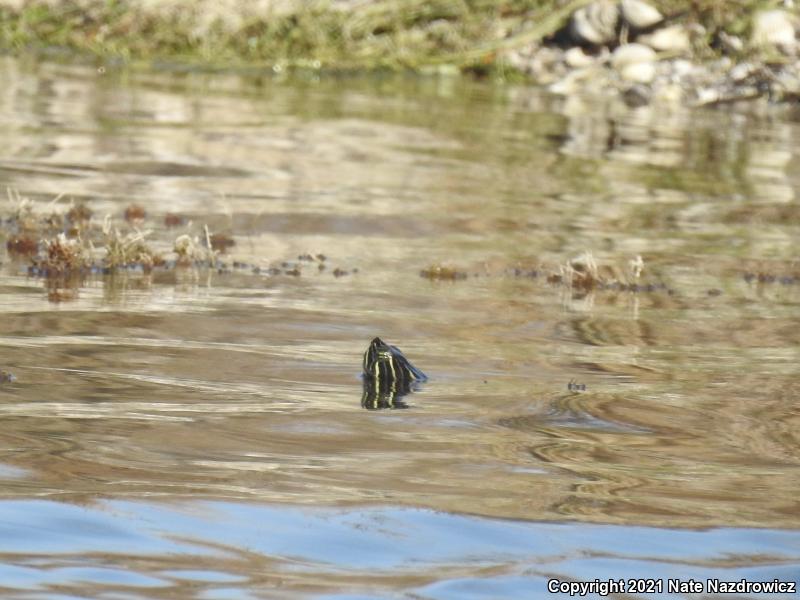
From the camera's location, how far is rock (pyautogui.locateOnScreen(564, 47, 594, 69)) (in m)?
21.7

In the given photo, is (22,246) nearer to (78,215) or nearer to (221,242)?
(78,215)

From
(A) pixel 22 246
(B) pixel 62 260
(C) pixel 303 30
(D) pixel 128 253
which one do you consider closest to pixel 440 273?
(D) pixel 128 253

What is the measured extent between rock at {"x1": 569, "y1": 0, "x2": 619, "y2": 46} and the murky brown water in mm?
8111

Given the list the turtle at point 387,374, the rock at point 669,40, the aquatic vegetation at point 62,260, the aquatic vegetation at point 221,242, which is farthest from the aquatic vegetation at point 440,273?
the rock at point 669,40

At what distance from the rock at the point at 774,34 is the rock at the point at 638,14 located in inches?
51.3

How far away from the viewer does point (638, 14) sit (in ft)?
70.8

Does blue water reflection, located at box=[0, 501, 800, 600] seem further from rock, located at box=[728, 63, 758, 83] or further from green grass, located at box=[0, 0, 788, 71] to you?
green grass, located at box=[0, 0, 788, 71]

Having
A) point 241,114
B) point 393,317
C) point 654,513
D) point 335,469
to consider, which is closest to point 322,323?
point 393,317

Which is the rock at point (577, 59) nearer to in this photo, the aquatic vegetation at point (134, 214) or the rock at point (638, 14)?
the rock at point (638, 14)

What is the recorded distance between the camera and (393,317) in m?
7.47

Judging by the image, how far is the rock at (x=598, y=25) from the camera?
71.4 ft

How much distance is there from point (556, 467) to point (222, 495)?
102 cm

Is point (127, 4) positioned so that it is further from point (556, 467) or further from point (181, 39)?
point (556, 467)

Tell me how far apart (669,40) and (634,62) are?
615 mm
